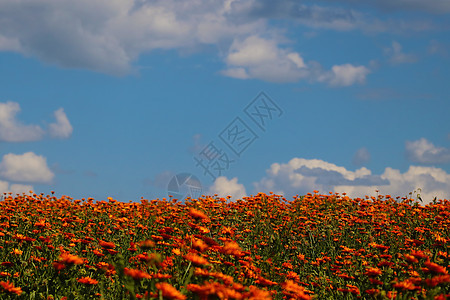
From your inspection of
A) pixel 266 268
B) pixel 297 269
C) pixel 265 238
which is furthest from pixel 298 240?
pixel 266 268

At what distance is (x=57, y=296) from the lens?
16.7 ft

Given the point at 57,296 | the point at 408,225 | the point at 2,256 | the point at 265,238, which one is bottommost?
the point at 57,296

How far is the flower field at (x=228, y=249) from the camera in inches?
153

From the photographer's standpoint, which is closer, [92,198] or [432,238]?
[432,238]

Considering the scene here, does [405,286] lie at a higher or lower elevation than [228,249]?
lower

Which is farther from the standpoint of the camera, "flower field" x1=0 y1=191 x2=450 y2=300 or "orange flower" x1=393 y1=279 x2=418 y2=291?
"flower field" x1=0 y1=191 x2=450 y2=300

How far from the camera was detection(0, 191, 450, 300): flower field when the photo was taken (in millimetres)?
3893

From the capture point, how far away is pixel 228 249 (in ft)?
12.2

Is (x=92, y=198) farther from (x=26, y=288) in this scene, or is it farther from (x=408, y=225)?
(x=408, y=225)

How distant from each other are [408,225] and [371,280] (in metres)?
5.95

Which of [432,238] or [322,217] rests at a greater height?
[322,217]

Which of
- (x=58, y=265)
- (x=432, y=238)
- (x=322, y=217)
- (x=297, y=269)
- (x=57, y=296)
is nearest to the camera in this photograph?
(x=58, y=265)

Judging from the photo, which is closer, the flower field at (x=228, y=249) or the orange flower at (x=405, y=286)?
the orange flower at (x=405, y=286)

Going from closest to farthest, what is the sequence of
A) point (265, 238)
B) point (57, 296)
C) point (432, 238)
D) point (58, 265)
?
point (58, 265)
point (57, 296)
point (432, 238)
point (265, 238)
